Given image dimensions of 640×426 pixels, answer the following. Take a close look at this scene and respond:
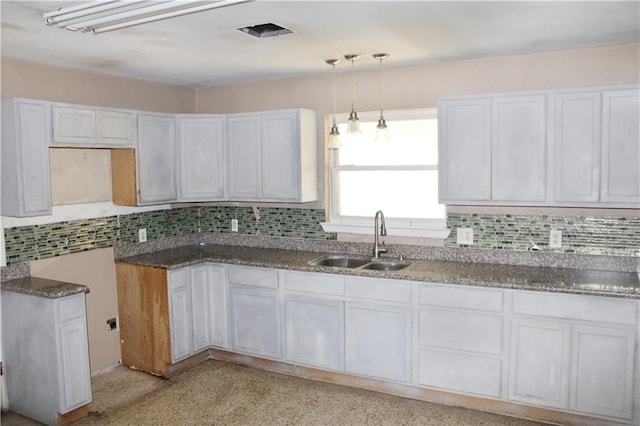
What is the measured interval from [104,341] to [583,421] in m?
3.41

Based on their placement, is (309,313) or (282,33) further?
(309,313)

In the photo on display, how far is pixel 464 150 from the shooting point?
11.9 feet

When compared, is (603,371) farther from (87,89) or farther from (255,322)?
(87,89)

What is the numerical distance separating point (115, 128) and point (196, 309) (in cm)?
151

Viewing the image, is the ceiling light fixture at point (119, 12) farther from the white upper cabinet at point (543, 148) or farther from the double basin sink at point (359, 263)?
the double basin sink at point (359, 263)

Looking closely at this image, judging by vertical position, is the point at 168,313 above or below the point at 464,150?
below

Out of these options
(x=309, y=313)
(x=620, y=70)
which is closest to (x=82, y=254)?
(x=309, y=313)

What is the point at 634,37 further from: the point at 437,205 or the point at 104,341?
the point at 104,341

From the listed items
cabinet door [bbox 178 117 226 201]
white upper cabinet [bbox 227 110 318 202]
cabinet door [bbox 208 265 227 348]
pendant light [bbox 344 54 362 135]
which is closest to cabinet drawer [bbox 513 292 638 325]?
pendant light [bbox 344 54 362 135]

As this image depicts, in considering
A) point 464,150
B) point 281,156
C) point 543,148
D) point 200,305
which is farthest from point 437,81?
point 200,305

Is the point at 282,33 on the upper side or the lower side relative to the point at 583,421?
upper

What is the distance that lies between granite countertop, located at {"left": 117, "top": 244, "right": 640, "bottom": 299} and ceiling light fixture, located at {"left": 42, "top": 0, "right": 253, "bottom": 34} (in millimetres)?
2012

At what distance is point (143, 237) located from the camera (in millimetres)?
4598

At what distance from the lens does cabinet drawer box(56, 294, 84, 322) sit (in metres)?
3.26
